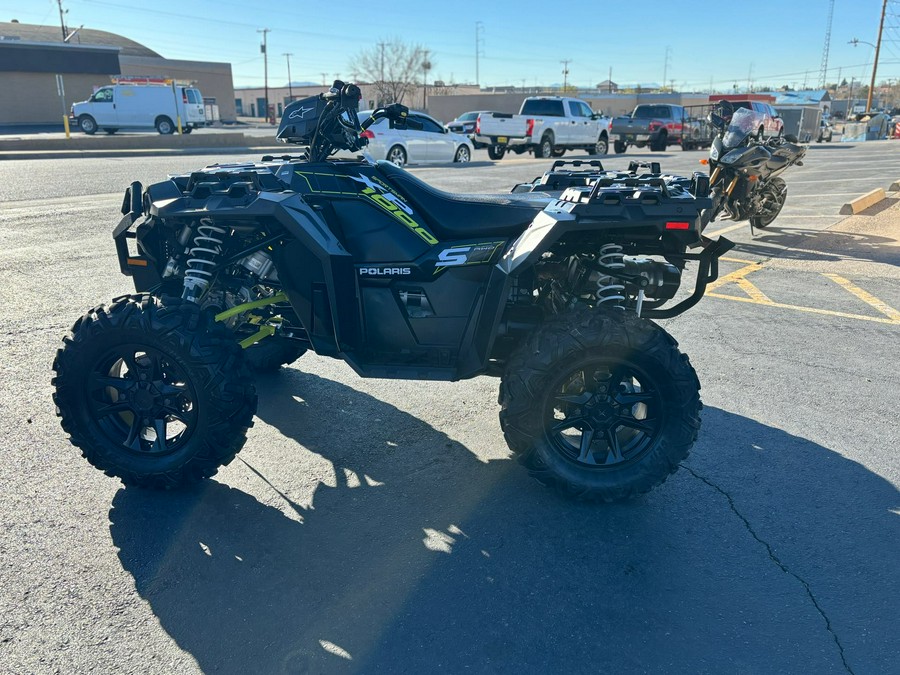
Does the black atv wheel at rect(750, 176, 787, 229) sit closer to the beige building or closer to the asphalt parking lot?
the asphalt parking lot

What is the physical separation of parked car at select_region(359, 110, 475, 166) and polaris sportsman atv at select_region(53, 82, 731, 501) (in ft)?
49.9

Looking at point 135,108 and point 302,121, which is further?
point 135,108

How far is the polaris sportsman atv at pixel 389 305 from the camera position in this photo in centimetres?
319

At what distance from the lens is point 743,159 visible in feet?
30.4

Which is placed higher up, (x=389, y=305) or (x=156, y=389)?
(x=389, y=305)

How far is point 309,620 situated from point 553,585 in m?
0.96

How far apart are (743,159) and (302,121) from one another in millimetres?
7568

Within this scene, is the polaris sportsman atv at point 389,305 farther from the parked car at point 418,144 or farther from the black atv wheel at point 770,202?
the parked car at point 418,144

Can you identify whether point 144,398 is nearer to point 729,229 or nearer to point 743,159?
point 743,159

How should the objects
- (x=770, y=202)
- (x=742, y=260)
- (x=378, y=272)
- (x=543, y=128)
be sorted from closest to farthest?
(x=378, y=272)
(x=742, y=260)
(x=770, y=202)
(x=543, y=128)

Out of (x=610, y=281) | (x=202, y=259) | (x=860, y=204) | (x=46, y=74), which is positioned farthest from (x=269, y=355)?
(x=46, y=74)

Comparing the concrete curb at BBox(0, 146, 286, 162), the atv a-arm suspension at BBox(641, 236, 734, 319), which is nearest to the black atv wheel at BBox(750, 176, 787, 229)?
the atv a-arm suspension at BBox(641, 236, 734, 319)

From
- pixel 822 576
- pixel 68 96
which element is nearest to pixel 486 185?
pixel 822 576

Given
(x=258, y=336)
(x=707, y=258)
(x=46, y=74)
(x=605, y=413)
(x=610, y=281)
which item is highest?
(x=46, y=74)
